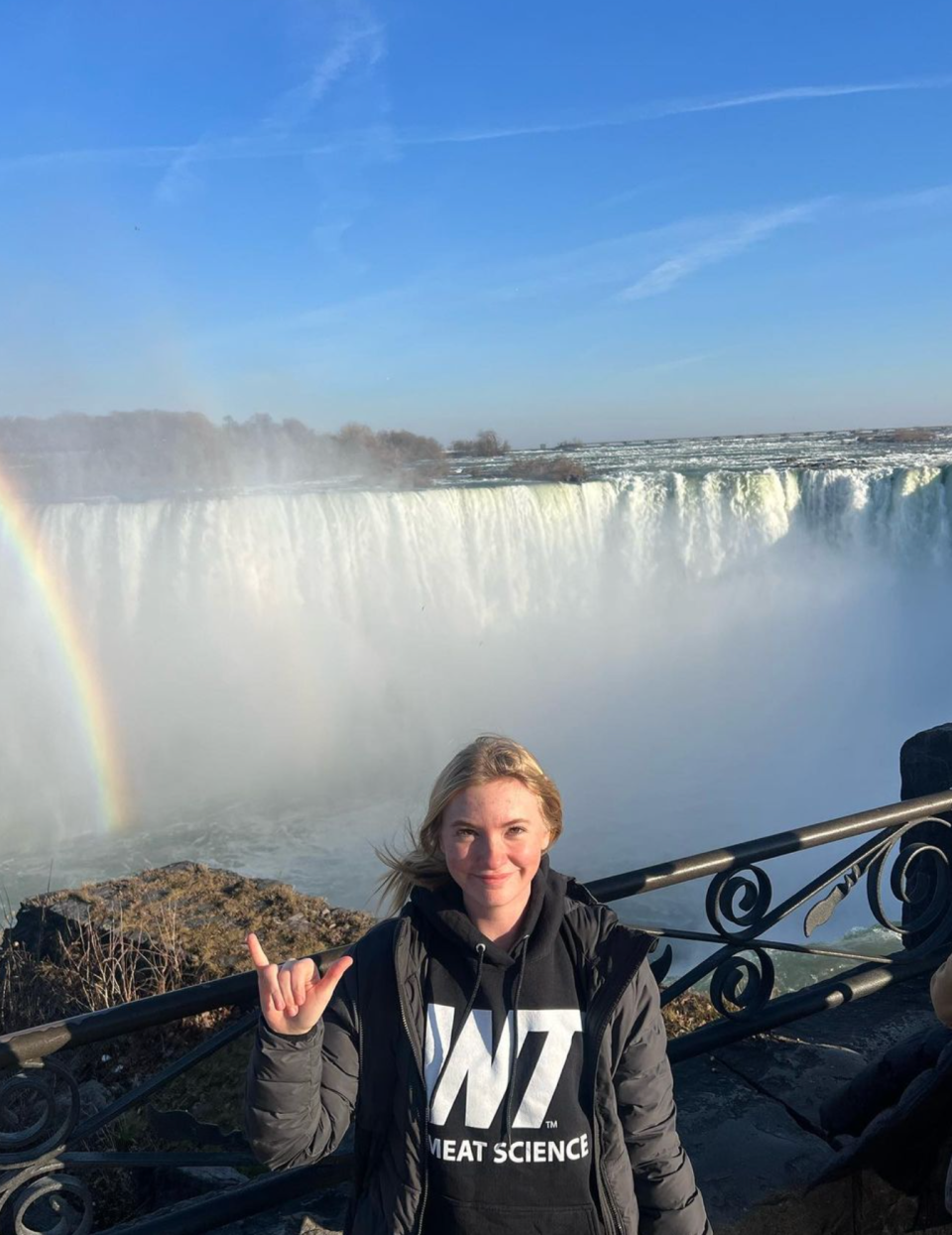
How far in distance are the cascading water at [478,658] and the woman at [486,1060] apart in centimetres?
1052

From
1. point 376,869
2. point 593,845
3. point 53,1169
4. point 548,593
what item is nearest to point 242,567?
point 548,593

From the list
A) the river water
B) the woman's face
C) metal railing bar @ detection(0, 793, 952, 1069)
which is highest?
the woman's face

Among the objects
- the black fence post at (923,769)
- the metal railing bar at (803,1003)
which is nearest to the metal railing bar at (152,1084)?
the metal railing bar at (803,1003)

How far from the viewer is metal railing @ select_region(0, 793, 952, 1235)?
5.63 feet

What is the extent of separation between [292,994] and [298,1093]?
0.16 m

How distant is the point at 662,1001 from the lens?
2.16 meters

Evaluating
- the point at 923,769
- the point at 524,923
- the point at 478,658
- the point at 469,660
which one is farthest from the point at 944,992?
the point at 478,658

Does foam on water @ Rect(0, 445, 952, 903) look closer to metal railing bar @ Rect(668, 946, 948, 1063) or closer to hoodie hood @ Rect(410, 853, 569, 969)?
metal railing bar @ Rect(668, 946, 948, 1063)

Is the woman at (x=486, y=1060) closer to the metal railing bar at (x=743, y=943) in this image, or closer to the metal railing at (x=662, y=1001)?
the metal railing at (x=662, y=1001)

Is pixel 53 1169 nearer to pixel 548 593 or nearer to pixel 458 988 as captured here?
pixel 458 988

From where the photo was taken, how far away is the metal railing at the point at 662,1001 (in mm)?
1716

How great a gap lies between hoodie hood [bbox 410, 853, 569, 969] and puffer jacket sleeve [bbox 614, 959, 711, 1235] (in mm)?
166

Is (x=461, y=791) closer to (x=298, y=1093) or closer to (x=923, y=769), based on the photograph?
(x=298, y=1093)

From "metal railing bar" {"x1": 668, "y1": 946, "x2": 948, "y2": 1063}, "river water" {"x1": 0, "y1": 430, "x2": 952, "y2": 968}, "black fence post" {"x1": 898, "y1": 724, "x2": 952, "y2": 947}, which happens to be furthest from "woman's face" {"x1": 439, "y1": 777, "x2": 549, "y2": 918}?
"river water" {"x1": 0, "y1": 430, "x2": 952, "y2": 968}
